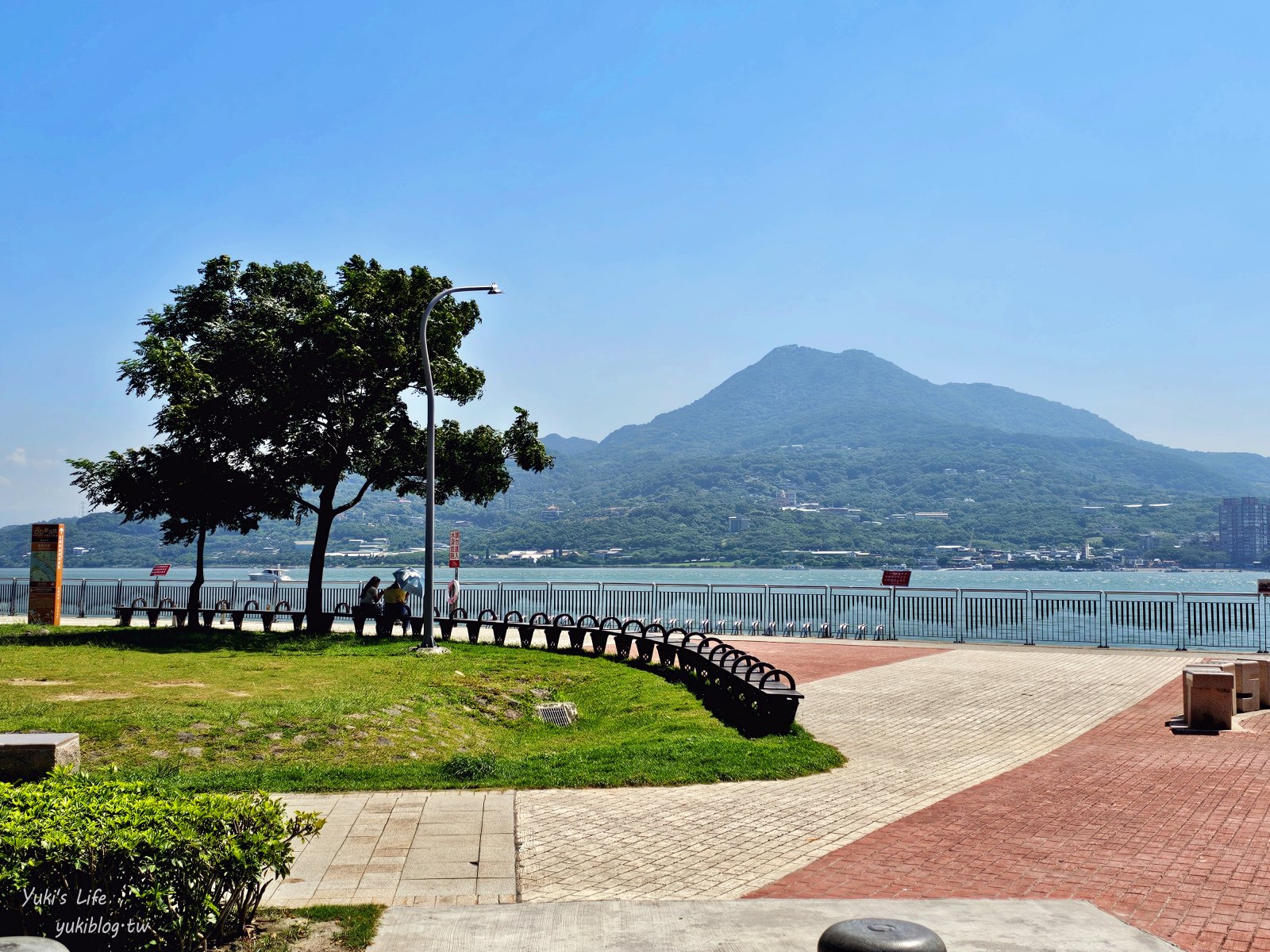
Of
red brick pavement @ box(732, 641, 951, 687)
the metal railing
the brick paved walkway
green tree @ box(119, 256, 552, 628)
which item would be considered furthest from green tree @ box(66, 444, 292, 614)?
the brick paved walkway

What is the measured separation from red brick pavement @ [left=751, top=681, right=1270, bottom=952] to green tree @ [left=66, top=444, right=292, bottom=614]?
1989 cm

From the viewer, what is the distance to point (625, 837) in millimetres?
7504

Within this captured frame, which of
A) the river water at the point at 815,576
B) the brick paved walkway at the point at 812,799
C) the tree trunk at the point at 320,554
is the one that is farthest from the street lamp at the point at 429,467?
the river water at the point at 815,576

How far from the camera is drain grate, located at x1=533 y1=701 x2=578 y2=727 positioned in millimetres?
14312

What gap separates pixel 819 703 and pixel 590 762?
17.7 ft

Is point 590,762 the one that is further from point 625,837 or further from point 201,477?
point 201,477

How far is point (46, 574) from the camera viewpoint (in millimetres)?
26828

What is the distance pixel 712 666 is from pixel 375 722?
4.87 metres

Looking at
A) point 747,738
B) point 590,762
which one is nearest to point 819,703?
point 747,738

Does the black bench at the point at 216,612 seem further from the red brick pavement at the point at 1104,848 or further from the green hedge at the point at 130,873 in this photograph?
the green hedge at the point at 130,873

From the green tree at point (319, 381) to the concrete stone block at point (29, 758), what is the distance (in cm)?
1668

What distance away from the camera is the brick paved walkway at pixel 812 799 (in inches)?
262

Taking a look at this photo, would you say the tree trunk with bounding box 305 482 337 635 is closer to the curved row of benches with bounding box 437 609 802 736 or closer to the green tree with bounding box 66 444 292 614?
the green tree with bounding box 66 444 292 614

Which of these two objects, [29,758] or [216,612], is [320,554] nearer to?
[216,612]
